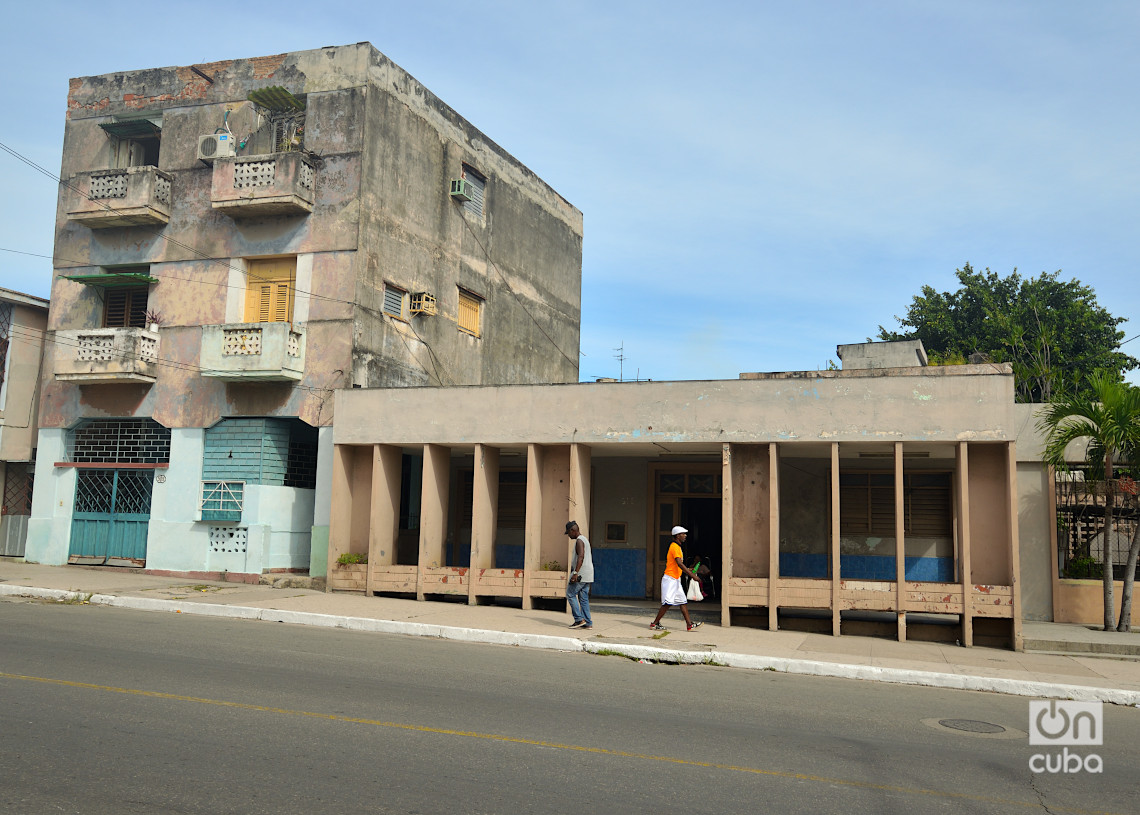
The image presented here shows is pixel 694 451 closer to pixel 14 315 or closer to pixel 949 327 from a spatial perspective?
pixel 14 315

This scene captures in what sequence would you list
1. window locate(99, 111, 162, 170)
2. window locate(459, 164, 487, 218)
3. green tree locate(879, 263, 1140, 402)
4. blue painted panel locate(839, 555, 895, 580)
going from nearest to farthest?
blue painted panel locate(839, 555, 895, 580), window locate(99, 111, 162, 170), window locate(459, 164, 487, 218), green tree locate(879, 263, 1140, 402)

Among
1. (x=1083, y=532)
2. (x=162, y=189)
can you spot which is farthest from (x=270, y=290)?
(x=1083, y=532)

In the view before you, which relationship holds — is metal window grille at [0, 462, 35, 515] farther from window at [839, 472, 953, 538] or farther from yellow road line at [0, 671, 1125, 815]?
window at [839, 472, 953, 538]

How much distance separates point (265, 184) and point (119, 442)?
722 centimetres

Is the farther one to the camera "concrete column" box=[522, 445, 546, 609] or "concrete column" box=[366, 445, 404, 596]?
"concrete column" box=[366, 445, 404, 596]

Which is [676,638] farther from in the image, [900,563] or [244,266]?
[244,266]

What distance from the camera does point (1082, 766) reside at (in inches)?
263

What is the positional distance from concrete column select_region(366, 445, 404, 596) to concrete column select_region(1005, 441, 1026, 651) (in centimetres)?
1093

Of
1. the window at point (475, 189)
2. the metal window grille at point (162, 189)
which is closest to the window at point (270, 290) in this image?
the metal window grille at point (162, 189)

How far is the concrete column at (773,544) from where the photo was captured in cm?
1486

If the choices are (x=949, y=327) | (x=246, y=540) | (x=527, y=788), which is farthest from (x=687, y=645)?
(x=949, y=327)

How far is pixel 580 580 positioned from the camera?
45.4 ft

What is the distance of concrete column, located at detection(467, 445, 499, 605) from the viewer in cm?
1700

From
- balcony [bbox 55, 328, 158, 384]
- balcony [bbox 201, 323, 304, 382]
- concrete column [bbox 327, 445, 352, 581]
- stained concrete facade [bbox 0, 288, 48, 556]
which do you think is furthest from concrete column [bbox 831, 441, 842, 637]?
stained concrete facade [bbox 0, 288, 48, 556]
